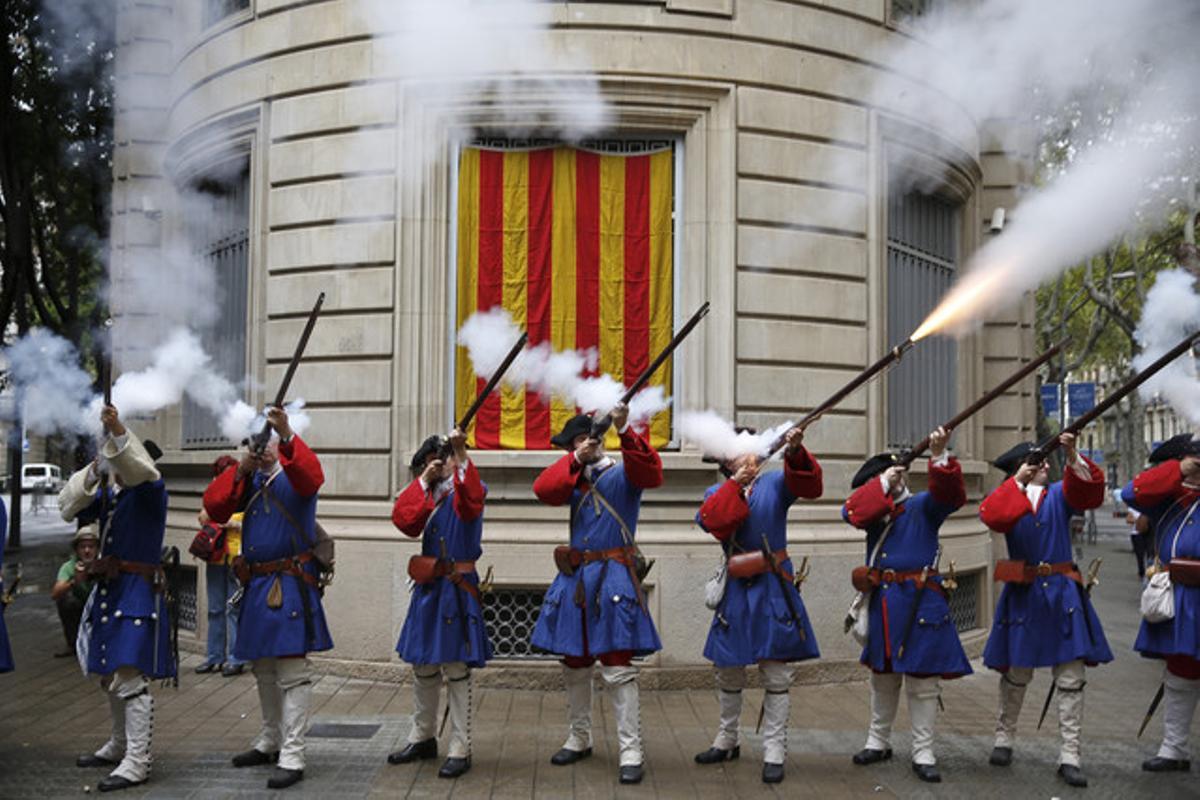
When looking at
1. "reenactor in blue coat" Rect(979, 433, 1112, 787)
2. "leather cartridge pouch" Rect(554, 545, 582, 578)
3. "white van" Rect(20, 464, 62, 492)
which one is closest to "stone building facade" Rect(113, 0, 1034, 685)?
"leather cartridge pouch" Rect(554, 545, 582, 578)

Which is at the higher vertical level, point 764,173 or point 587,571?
point 764,173

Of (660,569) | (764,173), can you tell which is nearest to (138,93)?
(764,173)

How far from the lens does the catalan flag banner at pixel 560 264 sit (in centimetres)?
1043

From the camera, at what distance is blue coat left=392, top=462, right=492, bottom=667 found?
7312 mm

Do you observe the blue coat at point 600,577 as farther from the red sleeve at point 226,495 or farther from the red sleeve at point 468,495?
the red sleeve at point 226,495

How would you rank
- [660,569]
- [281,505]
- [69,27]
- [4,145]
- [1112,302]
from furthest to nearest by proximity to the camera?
[1112,302] → [4,145] → [69,27] → [660,569] → [281,505]

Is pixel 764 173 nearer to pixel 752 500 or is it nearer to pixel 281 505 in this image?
pixel 752 500

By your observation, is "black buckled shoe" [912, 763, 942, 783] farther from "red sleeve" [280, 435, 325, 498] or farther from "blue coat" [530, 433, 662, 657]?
"red sleeve" [280, 435, 325, 498]

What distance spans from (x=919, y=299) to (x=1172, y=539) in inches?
191

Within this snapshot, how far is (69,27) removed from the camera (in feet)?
52.2

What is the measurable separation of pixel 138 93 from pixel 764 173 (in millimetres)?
7207

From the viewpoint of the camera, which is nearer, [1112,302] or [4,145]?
[4,145]

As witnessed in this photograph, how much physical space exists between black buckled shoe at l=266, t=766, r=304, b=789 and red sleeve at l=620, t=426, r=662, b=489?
2.70 m

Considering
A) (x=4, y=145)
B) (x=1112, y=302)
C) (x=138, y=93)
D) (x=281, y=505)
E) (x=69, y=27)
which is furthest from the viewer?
(x=1112, y=302)
